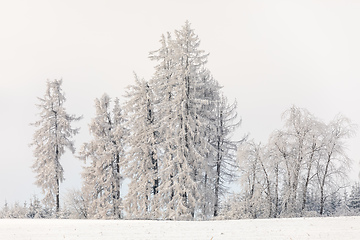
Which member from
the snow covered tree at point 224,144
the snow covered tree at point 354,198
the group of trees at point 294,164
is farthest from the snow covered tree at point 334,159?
the snow covered tree at point 354,198

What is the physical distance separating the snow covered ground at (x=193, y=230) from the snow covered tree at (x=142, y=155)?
816 centimetres

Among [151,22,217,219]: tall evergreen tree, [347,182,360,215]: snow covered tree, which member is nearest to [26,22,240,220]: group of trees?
[151,22,217,219]: tall evergreen tree

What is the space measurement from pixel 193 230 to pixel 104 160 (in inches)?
558

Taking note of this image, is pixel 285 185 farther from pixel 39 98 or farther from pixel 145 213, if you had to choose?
pixel 39 98

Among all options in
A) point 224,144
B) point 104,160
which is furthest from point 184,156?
point 104,160

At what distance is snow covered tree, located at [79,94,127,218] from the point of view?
28.3 meters

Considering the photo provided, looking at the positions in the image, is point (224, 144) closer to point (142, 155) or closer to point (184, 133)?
point (184, 133)

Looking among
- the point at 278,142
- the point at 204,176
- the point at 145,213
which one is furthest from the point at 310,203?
the point at 145,213

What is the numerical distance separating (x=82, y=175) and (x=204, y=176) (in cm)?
1080

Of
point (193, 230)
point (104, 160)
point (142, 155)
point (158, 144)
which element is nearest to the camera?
point (193, 230)

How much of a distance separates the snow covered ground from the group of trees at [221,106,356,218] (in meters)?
6.35

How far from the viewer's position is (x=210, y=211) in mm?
26531

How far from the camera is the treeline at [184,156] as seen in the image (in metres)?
24.8

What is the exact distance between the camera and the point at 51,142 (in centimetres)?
2941
